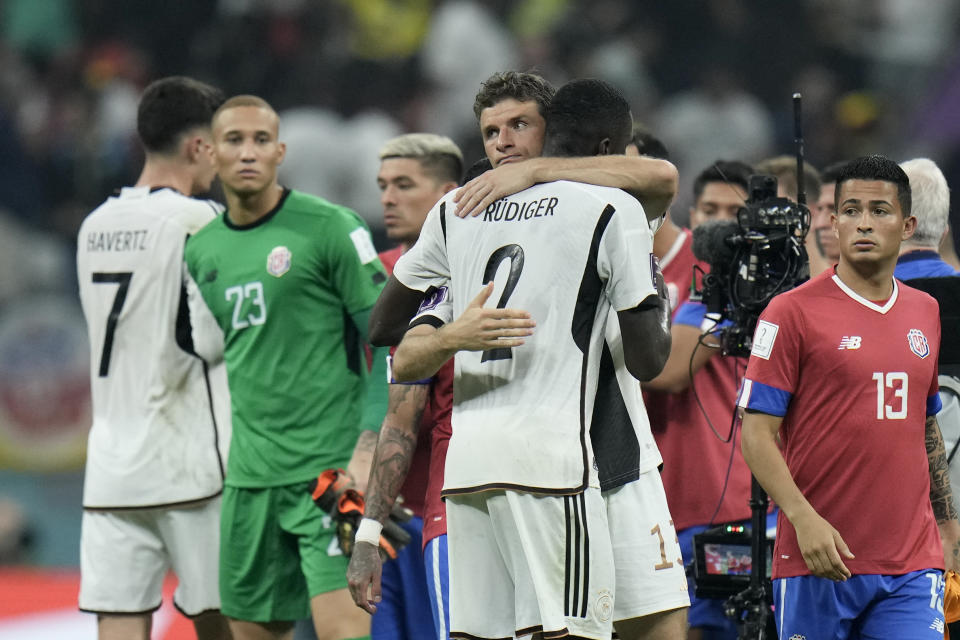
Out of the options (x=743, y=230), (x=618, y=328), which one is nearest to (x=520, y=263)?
(x=618, y=328)

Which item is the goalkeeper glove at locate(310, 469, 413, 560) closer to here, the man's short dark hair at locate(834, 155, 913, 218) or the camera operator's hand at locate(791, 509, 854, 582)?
→ the camera operator's hand at locate(791, 509, 854, 582)

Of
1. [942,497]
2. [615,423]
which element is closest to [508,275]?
[615,423]

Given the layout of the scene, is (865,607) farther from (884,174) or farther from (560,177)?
(560,177)

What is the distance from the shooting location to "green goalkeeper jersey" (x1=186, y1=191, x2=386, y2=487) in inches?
204

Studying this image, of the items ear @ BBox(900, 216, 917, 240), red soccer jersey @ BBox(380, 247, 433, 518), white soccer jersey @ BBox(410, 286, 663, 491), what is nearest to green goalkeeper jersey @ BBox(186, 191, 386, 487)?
red soccer jersey @ BBox(380, 247, 433, 518)

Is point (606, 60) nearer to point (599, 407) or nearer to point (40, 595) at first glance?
point (40, 595)

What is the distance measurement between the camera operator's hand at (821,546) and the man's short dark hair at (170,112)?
314cm

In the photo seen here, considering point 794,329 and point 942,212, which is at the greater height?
point 942,212

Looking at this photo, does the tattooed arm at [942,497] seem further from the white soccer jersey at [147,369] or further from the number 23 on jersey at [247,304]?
the white soccer jersey at [147,369]

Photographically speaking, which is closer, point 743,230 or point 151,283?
point 743,230

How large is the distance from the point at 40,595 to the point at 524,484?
6.43 meters

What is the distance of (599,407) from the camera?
11.4 ft

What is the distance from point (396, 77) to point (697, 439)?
7.87 m

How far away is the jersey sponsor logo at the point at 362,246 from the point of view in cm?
520
